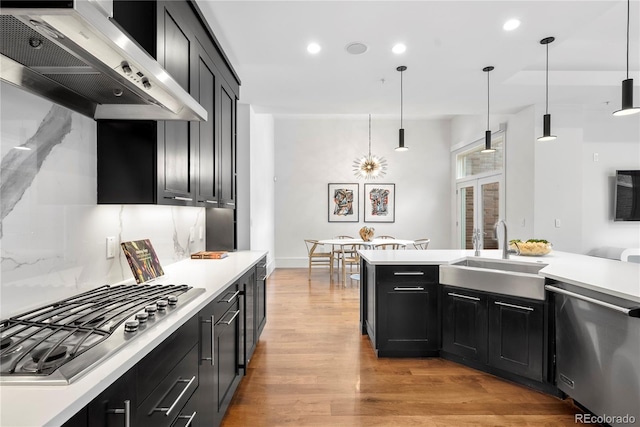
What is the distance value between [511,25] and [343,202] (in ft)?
17.6

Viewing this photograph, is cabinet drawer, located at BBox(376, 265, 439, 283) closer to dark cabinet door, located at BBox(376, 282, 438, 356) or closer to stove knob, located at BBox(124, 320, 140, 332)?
dark cabinet door, located at BBox(376, 282, 438, 356)

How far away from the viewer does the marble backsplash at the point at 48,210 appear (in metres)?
1.22

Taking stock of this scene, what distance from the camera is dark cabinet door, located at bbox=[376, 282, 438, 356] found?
2.96 m

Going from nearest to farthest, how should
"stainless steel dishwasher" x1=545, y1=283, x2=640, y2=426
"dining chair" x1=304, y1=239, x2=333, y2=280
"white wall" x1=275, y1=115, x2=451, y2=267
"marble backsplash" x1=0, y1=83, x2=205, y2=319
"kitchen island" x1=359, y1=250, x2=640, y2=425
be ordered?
"marble backsplash" x1=0, y1=83, x2=205, y2=319 → "stainless steel dishwasher" x1=545, y1=283, x2=640, y2=426 → "kitchen island" x1=359, y1=250, x2=640, y2=425 → "dining chair" x1=304, y1=239, x2=333, y2=280 → "white wall" x1=275, y1=115, x2=451, y2=267

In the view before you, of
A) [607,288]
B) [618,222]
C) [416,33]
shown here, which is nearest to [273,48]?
[416,33]

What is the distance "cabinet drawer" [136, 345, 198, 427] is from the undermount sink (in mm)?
2169

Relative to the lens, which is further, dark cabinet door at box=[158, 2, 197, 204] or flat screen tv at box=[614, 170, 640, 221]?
flat screen tv at box=[614, 170, 640, 221]

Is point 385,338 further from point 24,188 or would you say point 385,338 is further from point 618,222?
point 618,222

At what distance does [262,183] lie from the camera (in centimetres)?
618

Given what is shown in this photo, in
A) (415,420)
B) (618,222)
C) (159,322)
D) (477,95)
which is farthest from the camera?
(618,222)

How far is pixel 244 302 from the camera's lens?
8.18 feet

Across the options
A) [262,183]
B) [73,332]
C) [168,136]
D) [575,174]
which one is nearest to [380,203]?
[262,183]

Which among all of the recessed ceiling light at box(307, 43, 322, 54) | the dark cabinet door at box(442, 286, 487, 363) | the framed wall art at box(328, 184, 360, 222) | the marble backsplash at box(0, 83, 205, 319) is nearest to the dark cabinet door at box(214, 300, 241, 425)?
the marble backsplash at box(0, 83, 205, 319)

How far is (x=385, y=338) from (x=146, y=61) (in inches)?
108
